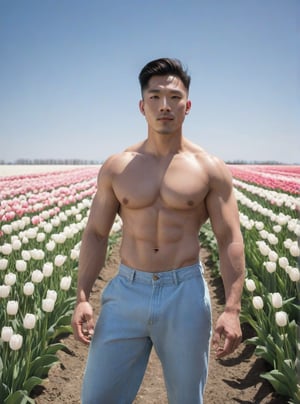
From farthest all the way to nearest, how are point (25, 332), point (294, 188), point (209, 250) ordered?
point (294, 188), point (209, 250), point (25, 332)

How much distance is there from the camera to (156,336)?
1939 mm

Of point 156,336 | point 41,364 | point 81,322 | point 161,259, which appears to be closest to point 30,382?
point 41,364

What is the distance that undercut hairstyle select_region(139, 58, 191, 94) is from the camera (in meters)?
2.13

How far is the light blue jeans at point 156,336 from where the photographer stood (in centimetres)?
192

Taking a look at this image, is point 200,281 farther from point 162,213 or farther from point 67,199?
point 67,199

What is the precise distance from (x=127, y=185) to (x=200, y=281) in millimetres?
551

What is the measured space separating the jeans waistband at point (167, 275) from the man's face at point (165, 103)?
64 centimetres

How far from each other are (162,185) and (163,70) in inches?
21.8

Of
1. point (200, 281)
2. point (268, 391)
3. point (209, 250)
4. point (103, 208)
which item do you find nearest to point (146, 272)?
point (200, 281)

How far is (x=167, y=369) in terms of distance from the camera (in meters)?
1.97

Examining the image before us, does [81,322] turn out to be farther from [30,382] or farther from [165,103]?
[30,382]

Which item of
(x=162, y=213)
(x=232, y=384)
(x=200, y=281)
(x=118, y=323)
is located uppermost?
(x=162, y=213)

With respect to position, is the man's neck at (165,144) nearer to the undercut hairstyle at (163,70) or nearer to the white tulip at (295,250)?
the undercut hairstyle at (163,70)

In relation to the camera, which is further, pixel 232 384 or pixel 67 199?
pixel 67 199
